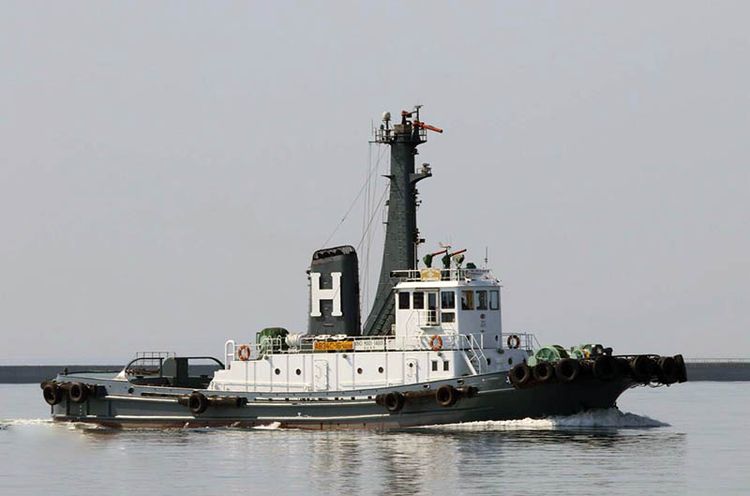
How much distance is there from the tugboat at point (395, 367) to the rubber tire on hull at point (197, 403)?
0.16 ft

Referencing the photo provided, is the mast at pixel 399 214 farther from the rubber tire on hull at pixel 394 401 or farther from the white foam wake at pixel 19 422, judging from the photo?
the white foam wake at pixel 19 422

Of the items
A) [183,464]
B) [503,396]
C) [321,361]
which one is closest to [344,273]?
[321,361]

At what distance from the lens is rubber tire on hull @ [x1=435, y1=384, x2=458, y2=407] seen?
137 feet

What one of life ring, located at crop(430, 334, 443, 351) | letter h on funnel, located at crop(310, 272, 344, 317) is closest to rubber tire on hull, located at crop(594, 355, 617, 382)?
life ring, located at crop(430, 334, 443, 351)

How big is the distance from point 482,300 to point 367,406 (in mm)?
4953

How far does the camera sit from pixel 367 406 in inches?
1692

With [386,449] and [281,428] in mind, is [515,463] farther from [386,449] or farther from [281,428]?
[281,428]

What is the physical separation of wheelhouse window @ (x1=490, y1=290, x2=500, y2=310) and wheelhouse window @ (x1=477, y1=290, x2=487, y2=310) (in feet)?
0.90

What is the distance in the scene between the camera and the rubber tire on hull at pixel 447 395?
4166 cm

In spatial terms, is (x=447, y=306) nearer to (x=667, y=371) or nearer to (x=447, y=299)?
(x=447, y=299)

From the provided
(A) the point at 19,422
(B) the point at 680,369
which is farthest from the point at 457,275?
(A) the point at 19,422

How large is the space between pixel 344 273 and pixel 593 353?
8.25 m

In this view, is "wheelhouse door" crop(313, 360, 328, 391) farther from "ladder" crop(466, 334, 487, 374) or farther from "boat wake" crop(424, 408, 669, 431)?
"ladder" crop(466, 334, 487, 374)

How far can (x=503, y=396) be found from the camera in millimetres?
41781
